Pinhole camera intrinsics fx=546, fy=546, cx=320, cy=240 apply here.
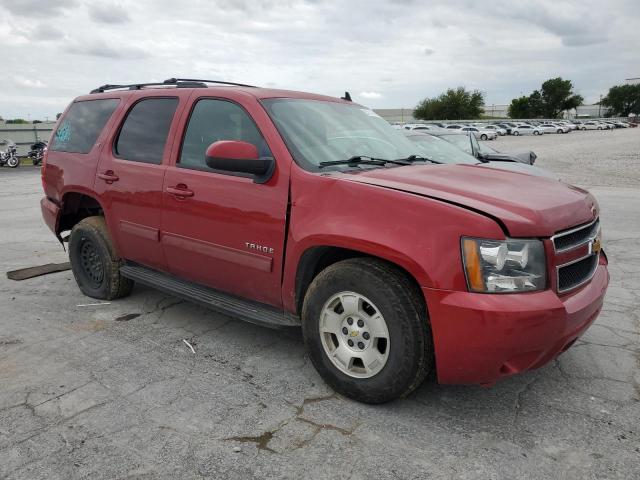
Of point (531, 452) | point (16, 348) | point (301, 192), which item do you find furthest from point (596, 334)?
point (16, 348)

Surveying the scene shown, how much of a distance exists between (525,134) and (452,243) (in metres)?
64.8

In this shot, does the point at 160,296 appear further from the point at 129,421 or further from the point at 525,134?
Result: the point at 525,134

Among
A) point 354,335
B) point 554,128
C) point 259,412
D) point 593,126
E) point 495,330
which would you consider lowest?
point 259,412

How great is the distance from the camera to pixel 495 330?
8.36 ft

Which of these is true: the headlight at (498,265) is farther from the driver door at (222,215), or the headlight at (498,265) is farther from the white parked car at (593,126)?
the white parked car at (593,126)

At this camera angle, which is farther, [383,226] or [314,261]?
[314,261]

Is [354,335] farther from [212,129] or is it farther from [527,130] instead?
[527,130]

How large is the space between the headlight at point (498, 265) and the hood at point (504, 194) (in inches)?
3.2

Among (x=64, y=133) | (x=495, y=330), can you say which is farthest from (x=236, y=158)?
(x=64, y=133)

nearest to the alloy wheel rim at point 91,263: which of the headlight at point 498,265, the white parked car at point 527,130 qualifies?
the headlight at point 498,265

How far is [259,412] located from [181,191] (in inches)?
65.3

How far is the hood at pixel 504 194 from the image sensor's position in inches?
105

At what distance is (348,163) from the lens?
137 inches

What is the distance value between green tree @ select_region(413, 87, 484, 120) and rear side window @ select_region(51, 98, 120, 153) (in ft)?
338
